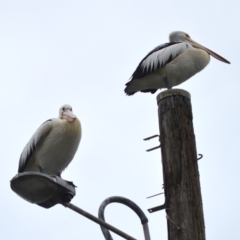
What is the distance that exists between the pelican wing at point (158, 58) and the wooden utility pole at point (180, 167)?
322 centimetres

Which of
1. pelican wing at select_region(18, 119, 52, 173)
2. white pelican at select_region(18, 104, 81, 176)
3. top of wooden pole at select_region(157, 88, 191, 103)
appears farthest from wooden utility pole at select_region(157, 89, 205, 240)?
pelican wing at select_region(18, 119, 52, 173)

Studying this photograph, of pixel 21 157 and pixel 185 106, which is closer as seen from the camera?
pixel 185 106

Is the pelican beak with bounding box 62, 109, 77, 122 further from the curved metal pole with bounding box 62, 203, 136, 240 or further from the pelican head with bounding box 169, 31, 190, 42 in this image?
the curved metal pole with bounding box 62, 203, 136, 240

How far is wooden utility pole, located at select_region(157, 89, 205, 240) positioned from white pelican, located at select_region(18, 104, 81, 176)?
2688 mm

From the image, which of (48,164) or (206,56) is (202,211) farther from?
(206,56)

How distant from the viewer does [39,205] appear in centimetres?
437

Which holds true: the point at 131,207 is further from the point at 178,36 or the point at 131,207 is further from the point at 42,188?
the point at 178,36

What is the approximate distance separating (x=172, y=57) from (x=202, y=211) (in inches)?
155

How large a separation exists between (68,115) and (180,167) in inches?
133

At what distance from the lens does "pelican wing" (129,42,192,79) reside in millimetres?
7504

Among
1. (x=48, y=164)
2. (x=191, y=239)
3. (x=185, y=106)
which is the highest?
(x=48, y=164)

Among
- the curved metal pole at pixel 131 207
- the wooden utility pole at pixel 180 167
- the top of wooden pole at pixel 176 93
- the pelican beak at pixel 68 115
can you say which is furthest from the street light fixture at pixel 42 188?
the pelican beak at pixel 68 115

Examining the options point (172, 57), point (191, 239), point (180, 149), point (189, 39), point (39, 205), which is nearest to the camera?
point (191, 239)

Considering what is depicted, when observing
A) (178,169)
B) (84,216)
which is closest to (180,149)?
(178,169)
